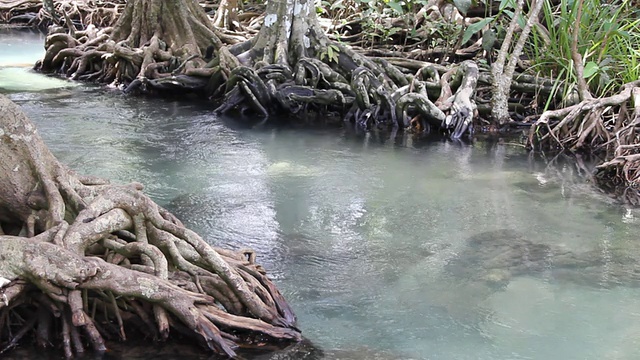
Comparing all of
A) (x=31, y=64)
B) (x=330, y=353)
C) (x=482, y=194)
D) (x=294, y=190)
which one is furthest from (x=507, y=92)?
(x=31, y=64)

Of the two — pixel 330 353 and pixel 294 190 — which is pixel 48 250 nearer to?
pixel 330 353

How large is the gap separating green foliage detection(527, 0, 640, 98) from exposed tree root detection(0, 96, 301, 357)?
19.1 ft

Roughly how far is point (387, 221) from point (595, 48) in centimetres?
436

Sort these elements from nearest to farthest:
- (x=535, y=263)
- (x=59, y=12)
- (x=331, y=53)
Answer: (x=535, y=263) → (x=331, y=53) → (x=59, y=12)

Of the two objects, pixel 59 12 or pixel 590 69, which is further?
pixel 59 12

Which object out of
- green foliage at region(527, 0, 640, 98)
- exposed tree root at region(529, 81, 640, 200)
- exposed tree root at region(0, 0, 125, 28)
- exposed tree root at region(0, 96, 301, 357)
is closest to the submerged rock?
exposed tree root at region(0, 96, 301, 357)

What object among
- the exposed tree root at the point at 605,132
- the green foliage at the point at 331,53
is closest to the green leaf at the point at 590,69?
the exposed tree root at the point at 605,132

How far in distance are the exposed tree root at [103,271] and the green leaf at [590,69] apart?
5.56m

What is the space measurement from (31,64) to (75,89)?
2.78 metres

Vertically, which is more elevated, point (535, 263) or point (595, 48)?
point (595, 48)

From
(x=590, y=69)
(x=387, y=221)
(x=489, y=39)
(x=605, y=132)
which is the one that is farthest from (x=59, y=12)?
(x=387, y=221)

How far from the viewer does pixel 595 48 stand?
352 inches

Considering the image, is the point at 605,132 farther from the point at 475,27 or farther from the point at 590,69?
the point at 475,27

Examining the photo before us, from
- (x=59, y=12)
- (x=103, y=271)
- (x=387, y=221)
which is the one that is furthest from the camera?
(x=59, y=12)
